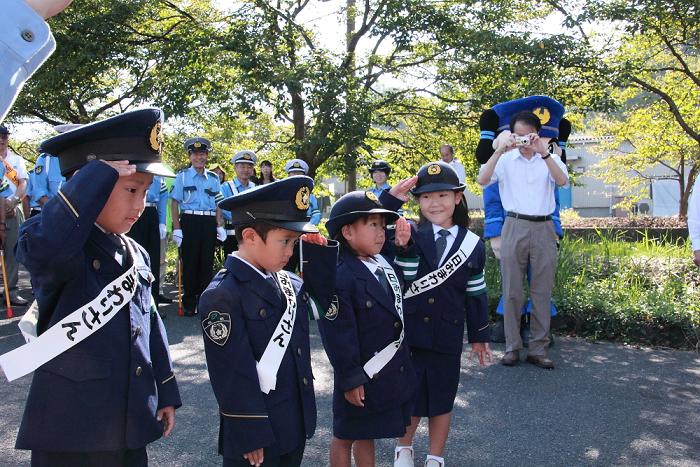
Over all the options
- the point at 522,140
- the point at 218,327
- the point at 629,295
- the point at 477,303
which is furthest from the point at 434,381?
the point at 629,295

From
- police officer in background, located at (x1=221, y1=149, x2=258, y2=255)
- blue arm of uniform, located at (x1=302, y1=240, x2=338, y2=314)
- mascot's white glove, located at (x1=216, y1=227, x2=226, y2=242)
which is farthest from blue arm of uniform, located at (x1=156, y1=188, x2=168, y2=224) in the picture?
blue arm of uniform, located at (x1=302, y1=240, x2=338, y2=314)

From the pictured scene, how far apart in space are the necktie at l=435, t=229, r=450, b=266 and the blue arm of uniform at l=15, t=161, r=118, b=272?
7.15ft

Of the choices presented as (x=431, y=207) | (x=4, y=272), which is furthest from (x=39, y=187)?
(x=431, y=207)

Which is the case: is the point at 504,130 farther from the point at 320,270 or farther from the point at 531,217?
the point at 320,270

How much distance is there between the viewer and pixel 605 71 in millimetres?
10258

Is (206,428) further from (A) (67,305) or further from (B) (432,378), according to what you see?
(A) (67,305)

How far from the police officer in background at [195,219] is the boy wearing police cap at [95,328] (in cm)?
611

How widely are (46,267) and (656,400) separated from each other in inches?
178

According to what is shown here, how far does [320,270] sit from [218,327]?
1.96ft

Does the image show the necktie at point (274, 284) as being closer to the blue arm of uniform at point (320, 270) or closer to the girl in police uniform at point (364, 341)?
the blue arm of uniform at point (320, 270)

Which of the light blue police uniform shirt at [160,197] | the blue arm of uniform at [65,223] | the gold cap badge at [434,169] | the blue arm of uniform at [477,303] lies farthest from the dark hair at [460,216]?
the light blue police uniform shirt at [160,197]

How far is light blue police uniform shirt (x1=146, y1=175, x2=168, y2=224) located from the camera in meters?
7.77

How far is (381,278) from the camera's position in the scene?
3352mm

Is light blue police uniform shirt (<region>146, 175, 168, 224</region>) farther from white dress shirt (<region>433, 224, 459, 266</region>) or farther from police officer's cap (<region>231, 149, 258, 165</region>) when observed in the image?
white dress shirt (<region>433, 224, 459, 266</region>)
